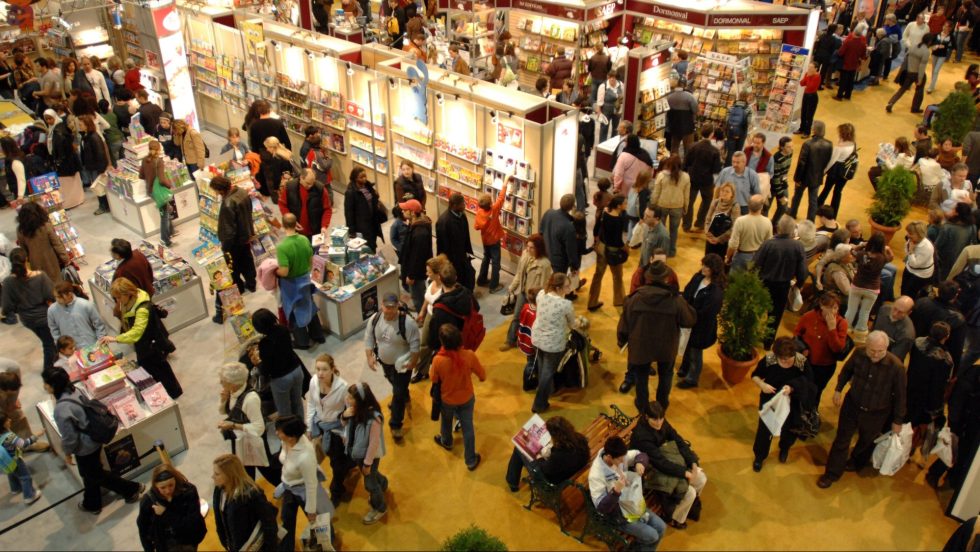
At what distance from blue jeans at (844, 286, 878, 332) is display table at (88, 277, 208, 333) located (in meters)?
7.28

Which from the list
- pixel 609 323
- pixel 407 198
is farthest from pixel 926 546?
pixel 407 198

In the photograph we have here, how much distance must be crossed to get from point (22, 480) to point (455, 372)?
3849mm

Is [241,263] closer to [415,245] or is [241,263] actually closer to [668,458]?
[415,245]

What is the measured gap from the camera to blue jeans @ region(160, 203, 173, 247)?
412 inches

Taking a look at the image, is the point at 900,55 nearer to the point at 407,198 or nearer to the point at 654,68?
the point at 654,68

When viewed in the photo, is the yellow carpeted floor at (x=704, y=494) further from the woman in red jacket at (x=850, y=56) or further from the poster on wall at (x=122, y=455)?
the woman in red jacket at (x=850, y=56)

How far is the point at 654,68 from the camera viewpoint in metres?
12.8

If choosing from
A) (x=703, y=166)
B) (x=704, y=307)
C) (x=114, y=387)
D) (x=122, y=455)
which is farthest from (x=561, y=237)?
(x=122, y=455)

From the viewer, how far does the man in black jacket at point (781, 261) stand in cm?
800

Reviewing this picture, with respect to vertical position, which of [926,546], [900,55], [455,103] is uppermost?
[455,103]

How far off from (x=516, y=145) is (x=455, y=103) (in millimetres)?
1079

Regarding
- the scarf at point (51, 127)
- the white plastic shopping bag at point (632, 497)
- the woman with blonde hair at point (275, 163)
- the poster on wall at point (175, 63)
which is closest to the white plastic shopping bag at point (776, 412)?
the white plastic shopping bag at point (632, 497)

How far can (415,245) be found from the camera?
845 cm

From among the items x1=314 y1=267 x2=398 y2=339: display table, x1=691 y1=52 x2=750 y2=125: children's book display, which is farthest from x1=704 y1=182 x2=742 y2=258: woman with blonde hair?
x1=691 y1=52 x2=750 y2=125: children's book display
